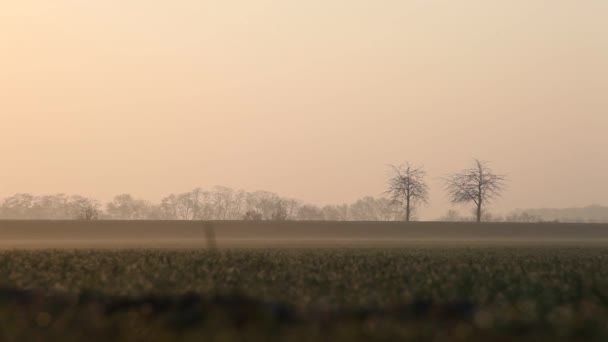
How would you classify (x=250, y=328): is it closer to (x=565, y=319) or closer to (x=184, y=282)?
(x=565, y=319)

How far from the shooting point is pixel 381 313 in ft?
50.8

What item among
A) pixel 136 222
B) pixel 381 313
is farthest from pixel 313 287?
pixel 136 222

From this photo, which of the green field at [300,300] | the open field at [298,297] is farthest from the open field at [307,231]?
the green field at [300,300]

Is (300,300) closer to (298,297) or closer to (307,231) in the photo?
(298,297)

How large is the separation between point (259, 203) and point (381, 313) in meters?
122

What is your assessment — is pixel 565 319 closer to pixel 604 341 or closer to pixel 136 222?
pixel 604 341

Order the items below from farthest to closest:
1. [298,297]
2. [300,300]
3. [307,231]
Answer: [307,231] → [298,297] → [300,300]

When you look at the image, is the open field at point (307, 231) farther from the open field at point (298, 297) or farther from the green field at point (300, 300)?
the green field at point (300, 300)

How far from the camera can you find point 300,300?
17.5 meters

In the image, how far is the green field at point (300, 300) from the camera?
1334cm

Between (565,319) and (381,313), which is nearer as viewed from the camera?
(565,319)

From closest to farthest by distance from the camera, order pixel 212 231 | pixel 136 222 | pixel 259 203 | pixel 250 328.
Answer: pixel 250 328
pixel 212 231
pixel 136 222
pixel 259 203

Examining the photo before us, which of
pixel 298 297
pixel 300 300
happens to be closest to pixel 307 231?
pixel 298 297

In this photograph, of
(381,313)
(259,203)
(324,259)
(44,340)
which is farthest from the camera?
(259,203)
